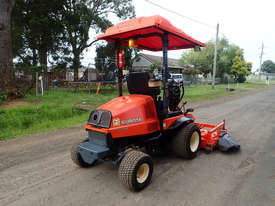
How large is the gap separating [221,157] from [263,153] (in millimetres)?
1045

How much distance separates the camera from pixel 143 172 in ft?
9.77

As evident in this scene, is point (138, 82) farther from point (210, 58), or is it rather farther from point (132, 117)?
point (210, 58)

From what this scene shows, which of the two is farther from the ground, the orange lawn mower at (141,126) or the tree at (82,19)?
the tree at (82,19)

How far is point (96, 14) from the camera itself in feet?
68.0

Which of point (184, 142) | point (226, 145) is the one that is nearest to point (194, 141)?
point (184, 142)

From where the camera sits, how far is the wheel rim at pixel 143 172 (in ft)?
9.63

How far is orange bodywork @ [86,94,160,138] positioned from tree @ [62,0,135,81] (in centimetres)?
1138

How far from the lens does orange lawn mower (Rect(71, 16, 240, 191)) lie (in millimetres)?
2957

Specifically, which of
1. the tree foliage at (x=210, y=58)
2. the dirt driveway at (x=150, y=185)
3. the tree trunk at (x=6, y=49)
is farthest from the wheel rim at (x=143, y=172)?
the tree foliage at (x=210, y=58)

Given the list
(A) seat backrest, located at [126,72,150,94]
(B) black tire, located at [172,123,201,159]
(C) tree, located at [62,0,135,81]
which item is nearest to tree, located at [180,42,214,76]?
(C) tree, located at [62,0,135,81]

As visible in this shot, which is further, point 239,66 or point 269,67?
point 269,67

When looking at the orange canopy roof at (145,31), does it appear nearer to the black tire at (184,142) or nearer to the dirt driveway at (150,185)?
the black tire at (184,142)

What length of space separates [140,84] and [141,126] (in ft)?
2.77

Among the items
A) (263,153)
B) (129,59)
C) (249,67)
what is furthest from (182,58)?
(263,153)
